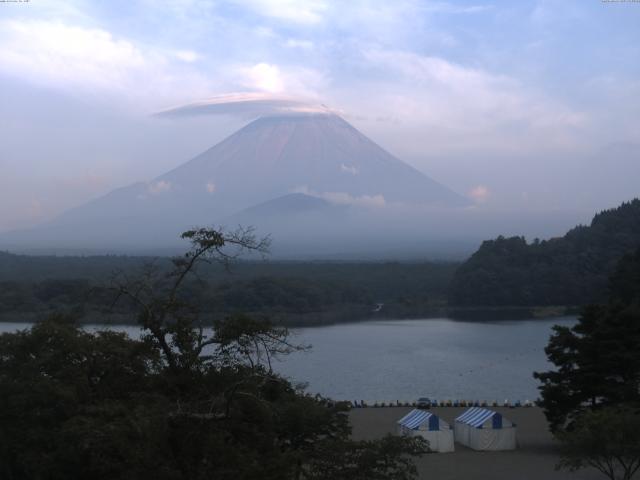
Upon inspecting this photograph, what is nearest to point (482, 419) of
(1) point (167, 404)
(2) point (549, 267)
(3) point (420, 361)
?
(1) point (167, 404)

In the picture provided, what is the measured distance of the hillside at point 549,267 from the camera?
128ft

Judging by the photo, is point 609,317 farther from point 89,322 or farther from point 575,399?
point 89,322

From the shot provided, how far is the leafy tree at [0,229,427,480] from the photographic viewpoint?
3830 millimetres

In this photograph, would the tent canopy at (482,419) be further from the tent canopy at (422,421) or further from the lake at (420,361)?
the lake at (420,361)

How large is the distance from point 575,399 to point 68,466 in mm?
7023

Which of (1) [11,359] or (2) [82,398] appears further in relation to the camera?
(1) [11,359]

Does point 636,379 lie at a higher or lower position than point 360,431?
higher

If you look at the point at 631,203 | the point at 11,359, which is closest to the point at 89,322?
the point at 11,359

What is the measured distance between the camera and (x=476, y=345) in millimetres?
24984

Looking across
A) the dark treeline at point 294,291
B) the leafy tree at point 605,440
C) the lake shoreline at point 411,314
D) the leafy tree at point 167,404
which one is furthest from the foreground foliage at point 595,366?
the lake shoreline at point 411,314

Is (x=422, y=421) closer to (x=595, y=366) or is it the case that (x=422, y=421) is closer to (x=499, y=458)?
(x=499, y=458)

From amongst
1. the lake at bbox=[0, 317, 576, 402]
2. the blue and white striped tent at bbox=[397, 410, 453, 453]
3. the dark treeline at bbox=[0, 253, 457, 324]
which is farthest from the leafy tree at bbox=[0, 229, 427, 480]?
the dark treeline at bbox=[0, 253, 457, 324]

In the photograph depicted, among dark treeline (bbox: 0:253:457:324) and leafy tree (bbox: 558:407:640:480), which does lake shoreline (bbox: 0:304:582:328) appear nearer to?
dark treeline (bbox: 0:253:457:324)

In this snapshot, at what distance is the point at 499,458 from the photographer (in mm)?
9914
